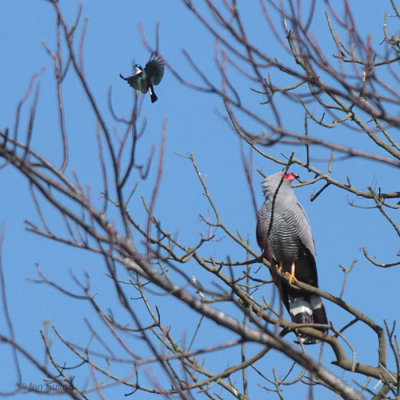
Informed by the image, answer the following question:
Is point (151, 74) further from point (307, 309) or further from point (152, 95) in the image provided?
point (307, 309)

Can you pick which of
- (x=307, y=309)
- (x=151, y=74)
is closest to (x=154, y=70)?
(x=151, y=74)

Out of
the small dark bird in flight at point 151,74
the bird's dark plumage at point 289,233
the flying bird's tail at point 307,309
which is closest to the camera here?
the small dark bird in flight at point 151,74

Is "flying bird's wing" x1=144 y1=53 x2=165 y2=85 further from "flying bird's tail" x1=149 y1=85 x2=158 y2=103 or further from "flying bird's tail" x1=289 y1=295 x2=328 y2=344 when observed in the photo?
"flying bird's tail" x1=289 y1=295 x2=328 y2=344

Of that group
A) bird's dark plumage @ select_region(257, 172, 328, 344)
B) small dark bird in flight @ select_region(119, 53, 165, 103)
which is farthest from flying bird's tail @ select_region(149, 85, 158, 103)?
bird's dark plumage @ select_region(257, 172, 328, 344)

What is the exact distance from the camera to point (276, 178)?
6.53 metres

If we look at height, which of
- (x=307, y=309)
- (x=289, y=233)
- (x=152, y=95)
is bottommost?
(x=152, y=95)

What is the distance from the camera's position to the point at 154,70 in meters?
3.02

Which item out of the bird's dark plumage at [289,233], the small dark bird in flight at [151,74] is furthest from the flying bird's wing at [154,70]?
the bird's dark plumage at [289,233]

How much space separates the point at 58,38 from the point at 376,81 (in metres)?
1.02

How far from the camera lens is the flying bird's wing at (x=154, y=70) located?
9.82 feet

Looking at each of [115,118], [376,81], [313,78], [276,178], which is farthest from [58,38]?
[276,178]

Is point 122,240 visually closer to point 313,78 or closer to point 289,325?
point 313,78

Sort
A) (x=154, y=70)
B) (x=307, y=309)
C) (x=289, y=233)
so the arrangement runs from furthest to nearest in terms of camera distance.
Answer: (x=289, y=233) → (x=307, y=309) → (x=154, y=70)

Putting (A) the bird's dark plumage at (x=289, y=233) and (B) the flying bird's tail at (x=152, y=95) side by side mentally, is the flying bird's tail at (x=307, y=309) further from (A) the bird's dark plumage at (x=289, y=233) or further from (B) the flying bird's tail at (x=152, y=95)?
(B) the flying bird's tail at (x=152, y=95)
